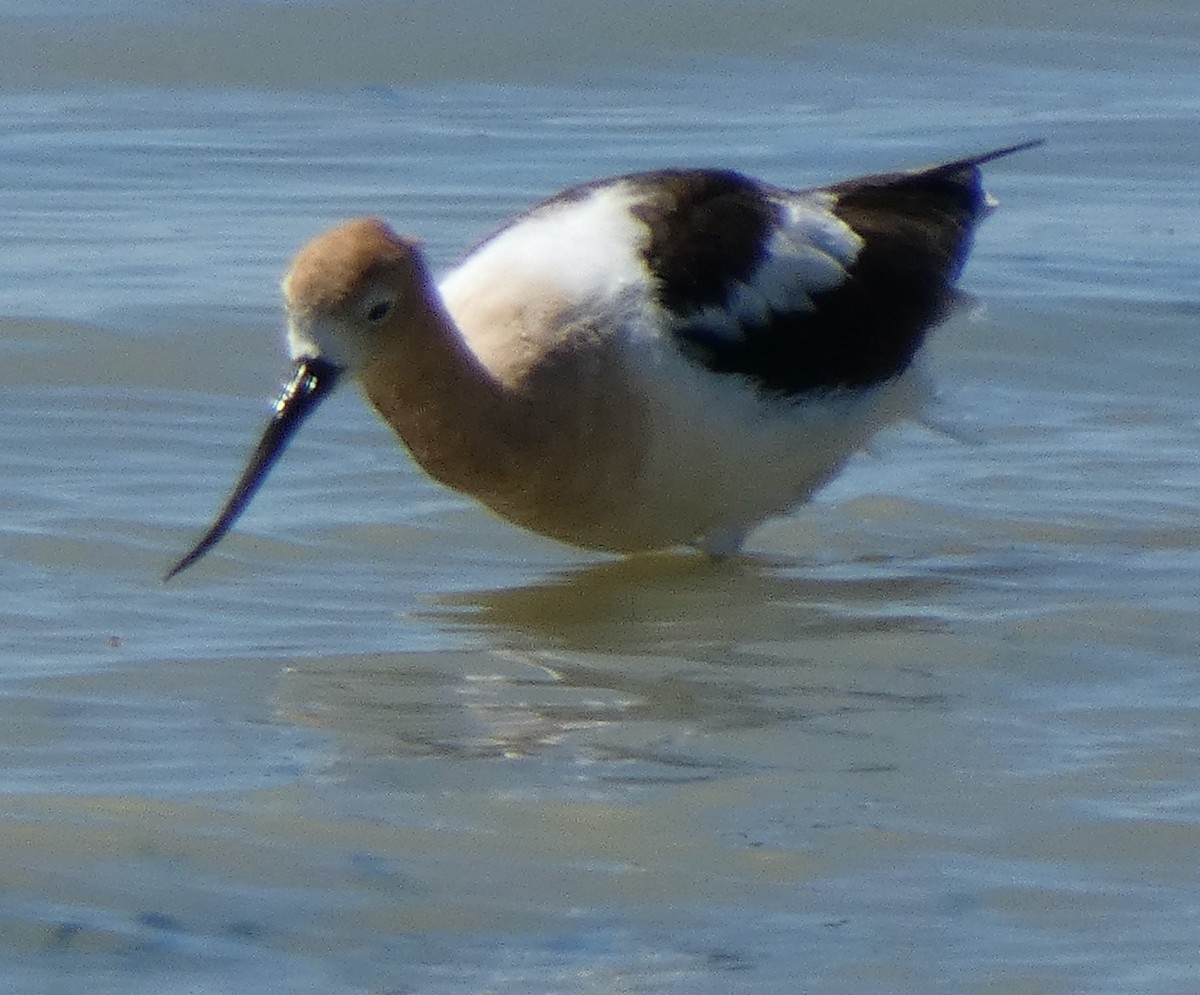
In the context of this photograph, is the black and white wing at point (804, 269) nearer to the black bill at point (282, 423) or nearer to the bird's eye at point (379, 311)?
the bird's eye at point (379, 311)

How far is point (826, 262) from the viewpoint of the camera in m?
7.03

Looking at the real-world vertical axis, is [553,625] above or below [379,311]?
below

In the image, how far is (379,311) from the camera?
19.9ft

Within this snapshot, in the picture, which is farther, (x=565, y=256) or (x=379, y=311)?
(x=565, y=256)

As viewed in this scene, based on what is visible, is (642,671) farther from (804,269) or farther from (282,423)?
(804,269)

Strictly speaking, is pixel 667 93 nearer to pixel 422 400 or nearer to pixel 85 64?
pixel 85 64

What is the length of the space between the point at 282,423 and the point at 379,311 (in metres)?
0.32

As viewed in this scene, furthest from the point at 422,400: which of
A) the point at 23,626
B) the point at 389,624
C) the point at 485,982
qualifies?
the point at 485,982

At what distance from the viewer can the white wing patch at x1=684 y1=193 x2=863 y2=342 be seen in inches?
259

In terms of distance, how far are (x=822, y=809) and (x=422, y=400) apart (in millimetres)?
1764

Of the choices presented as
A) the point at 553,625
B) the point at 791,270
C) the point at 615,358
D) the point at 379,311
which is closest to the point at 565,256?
the point at 615,358

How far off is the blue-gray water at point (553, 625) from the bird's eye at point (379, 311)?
61 cm

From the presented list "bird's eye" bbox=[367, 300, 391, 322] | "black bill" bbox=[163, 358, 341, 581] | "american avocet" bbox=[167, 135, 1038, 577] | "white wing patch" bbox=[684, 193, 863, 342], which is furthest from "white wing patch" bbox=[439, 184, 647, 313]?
"black bill" bbox=[163, 358, 341, 581]

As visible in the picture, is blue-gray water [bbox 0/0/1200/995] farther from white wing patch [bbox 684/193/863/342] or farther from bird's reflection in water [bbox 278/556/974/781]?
white wing patch [bbox 684/193/863/342]
